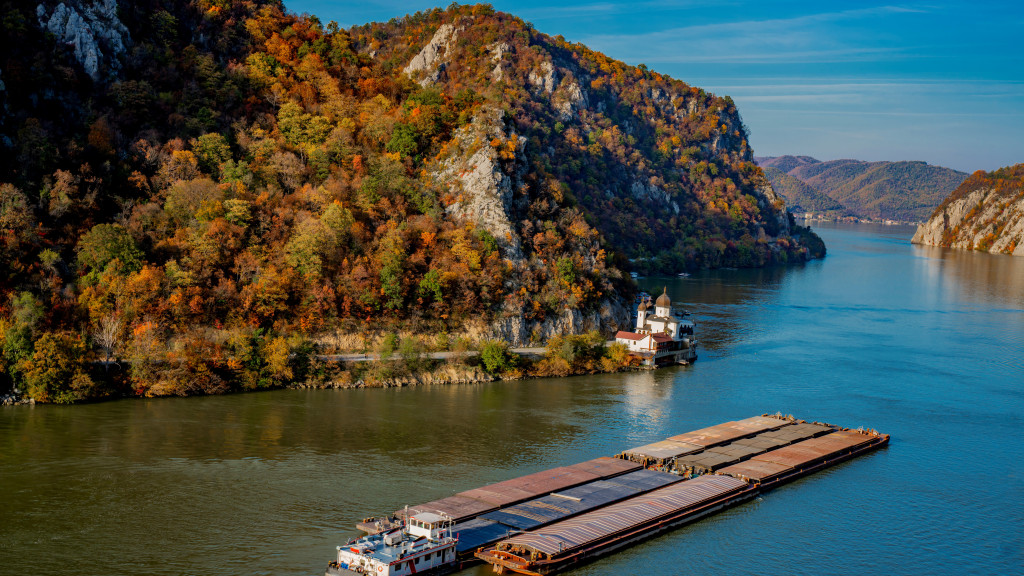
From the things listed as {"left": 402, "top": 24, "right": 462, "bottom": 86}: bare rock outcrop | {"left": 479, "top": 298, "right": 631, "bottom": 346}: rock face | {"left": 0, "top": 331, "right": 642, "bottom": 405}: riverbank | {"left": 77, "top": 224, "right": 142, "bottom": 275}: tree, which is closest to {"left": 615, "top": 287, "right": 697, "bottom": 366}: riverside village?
{"left": 0, "top": 331, "right": 642, "bottom": 405}: riverbank

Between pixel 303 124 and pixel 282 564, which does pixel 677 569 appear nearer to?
pixel 282 564

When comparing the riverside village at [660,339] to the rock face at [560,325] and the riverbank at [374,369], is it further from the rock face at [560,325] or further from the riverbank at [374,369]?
the rock face at [560,325]

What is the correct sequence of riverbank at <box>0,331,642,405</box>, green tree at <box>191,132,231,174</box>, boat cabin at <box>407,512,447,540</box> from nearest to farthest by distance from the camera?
boat cabin at <box>407,512,447,540</box> → riverbank at <box>0,331,642,405</box> → green tree at <box>191,132,231,174</box>

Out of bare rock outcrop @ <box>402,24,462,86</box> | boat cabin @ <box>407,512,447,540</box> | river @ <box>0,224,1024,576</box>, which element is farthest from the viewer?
bare rock outcrop @ <box>402,24,462,86</box>

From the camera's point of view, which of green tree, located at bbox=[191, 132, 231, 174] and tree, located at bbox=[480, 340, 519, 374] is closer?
tree, located at bbox=[480, 340, 519, 374]

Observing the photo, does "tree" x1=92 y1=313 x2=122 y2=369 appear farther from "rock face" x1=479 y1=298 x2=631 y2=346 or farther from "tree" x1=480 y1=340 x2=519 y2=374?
"rock face" x1=479 y1=298 x2=631 y2=346

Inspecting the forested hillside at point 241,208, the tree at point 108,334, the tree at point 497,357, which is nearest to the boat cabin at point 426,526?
Answer: the forested hillside at point 241,208
